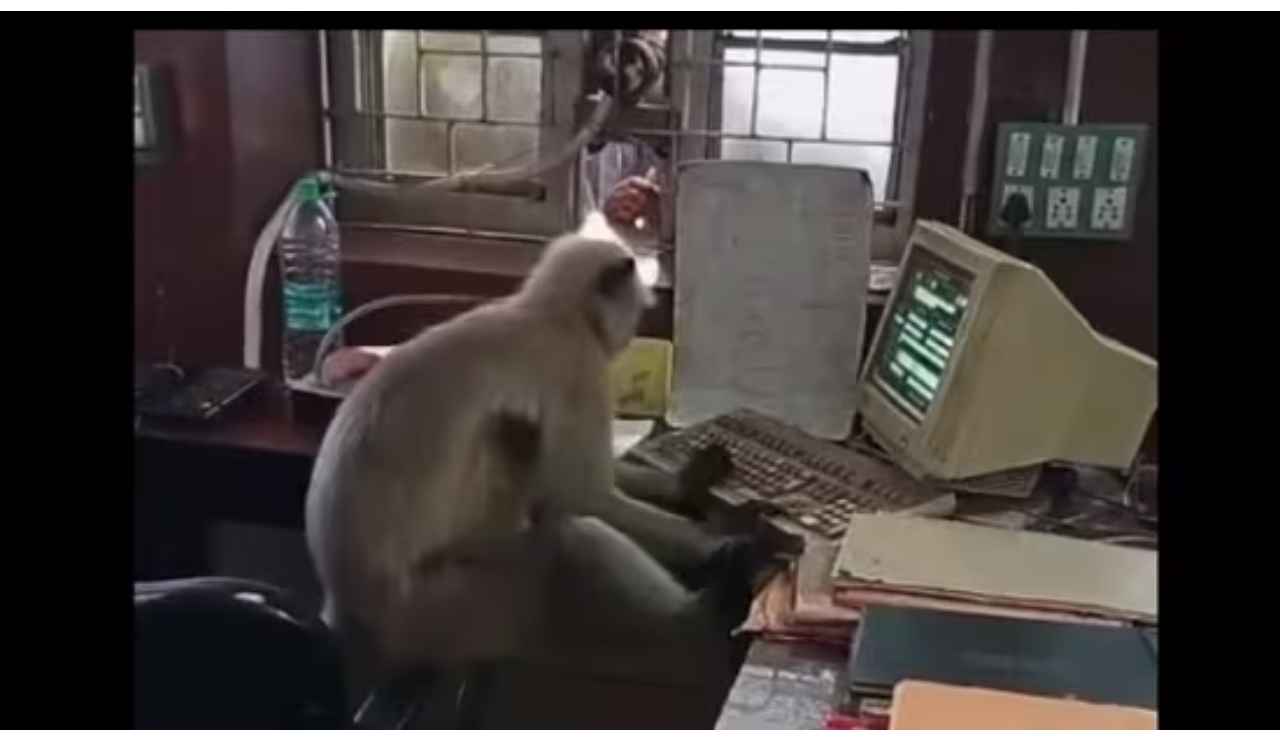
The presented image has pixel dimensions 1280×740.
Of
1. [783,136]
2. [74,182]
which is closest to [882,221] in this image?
[783,136]

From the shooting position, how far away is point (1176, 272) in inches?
30.9

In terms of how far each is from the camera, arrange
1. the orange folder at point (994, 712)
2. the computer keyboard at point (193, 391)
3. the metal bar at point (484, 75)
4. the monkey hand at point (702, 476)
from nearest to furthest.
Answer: the orange folder at point (994, 712)
the metal bar at point (484, 75)
the computer keyboard at point (193, 391)
the monkey hand at point (702, 476)

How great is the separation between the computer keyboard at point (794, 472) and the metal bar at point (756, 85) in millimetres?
254

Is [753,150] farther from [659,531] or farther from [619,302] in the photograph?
[659,531]

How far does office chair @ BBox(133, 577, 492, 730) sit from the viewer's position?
3.13 feet

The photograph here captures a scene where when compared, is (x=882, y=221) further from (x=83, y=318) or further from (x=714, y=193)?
(x=83, y=318)

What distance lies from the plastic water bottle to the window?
25 mm

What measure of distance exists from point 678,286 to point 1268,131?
0.55m

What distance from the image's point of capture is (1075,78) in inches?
42.3

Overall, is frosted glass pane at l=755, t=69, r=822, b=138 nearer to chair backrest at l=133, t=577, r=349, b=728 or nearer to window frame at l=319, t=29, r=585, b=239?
window frame at l=319, t=29, r=585, b=239

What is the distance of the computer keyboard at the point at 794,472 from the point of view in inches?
47.1

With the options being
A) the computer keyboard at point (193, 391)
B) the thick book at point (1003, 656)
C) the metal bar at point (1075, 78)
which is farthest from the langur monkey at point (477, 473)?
the metal bar at point (1075, 78)

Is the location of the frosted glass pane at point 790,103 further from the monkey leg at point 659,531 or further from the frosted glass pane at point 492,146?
the monkey leg at point 659,531

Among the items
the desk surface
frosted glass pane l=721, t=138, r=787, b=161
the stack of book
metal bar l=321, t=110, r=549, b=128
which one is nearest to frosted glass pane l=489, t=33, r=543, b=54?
metal bar l=321, t=110, r=549, b=128
